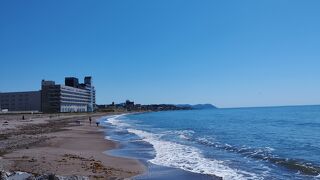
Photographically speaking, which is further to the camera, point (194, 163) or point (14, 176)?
point (194, 163)

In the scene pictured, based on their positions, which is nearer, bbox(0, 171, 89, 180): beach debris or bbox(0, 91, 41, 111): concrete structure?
bbox(0, 171, 89, 180): beach debris

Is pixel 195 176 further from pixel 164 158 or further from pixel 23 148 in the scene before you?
pixel 23 148

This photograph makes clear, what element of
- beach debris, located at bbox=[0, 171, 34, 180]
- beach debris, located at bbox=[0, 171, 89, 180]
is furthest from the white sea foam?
beach debris, located at bbox=[0, 171, 34, 180]

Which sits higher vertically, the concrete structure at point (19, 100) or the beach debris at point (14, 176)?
the concrete structure at point (19, 100)

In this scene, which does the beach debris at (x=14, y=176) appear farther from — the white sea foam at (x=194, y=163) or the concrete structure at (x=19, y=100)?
the concrete structure at (x=19, y=100)

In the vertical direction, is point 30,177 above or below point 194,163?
above

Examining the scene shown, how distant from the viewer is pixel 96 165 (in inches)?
782

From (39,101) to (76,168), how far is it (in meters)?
187

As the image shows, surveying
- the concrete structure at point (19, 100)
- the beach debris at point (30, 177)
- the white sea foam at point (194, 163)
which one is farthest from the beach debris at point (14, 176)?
the concrete structure at point (19, 100)

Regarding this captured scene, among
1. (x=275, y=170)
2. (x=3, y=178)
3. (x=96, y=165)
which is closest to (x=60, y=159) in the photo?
(x=96, y=165)

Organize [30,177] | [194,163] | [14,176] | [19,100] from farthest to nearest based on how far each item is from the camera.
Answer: [19,100], [194,163], [14,176], [30,177]

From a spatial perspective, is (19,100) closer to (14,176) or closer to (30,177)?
(14,176)

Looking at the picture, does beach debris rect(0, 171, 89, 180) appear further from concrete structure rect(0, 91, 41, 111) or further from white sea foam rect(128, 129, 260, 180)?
concrete structure rect(0, 91, 41, 111)

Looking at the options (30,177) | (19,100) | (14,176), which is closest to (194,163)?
(30,177)
